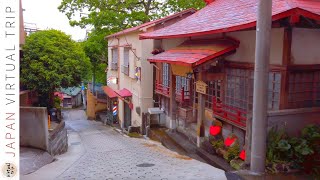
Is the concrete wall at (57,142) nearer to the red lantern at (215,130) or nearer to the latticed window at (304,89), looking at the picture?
the red lantern at (215,130)

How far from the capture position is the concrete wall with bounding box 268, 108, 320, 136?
873 centimetres

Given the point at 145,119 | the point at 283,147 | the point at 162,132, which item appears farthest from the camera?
the point at 145,119

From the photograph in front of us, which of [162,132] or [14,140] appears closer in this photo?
[14,140]

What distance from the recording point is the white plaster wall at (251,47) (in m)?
9.06

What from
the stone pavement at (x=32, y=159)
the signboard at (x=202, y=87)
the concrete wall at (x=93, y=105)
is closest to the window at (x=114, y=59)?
the concrete wall at (x=93, y=105)

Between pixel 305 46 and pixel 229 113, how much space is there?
3201 mm

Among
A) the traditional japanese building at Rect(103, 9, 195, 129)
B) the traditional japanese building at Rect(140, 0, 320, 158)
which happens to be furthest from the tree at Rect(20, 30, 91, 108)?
the traditional japanese building at Rect(140, 0, 320, 158)

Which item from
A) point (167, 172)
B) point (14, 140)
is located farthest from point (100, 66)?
point (14, 140)

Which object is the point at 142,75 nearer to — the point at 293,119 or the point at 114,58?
the point at 114,58

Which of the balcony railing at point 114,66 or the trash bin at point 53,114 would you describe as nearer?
the trash bin at point 53,114

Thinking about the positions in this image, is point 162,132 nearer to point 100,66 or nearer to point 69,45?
point 69,45

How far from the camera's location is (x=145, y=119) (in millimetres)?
19484

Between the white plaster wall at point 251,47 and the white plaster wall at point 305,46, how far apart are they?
346 millimetres

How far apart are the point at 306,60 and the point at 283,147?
8.77ft
